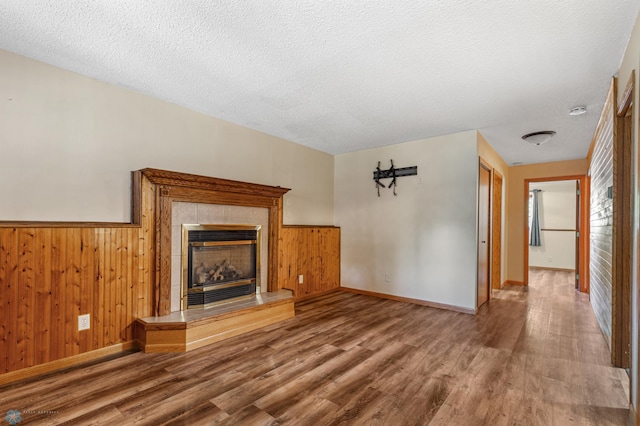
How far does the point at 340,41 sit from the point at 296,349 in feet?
8.42

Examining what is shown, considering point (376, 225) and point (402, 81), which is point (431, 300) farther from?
point (402, 81)

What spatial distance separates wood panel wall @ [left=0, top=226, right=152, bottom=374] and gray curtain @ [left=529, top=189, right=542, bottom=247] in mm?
9319

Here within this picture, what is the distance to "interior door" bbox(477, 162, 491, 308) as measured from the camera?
4262 millimetres

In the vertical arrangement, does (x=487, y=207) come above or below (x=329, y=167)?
below

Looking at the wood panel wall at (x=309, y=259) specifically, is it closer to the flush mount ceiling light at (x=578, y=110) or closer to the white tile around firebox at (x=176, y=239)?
the white tile around firebox at (x=176, y=239)

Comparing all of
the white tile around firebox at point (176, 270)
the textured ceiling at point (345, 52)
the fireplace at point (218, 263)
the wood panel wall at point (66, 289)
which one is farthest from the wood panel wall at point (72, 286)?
the textured ceiling at point (345, 52)

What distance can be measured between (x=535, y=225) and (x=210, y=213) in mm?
8751

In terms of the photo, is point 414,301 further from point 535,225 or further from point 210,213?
point 535,225

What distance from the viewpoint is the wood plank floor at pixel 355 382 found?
6.11 ft

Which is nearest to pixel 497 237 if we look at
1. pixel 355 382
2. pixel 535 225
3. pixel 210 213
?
pixel 535 225

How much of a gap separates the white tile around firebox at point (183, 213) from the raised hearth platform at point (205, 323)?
94cm

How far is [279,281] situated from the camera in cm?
435

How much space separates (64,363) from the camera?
8.03ft

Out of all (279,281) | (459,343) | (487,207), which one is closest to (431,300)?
(459,343)
